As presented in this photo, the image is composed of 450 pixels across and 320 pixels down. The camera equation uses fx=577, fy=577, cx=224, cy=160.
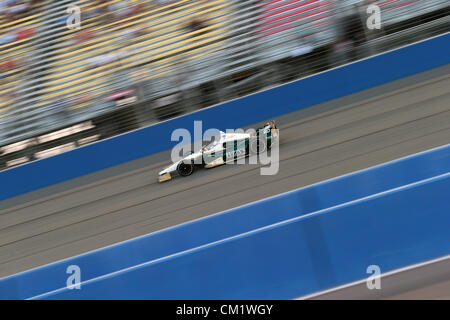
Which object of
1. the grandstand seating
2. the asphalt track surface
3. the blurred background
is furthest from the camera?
the grandstand seating

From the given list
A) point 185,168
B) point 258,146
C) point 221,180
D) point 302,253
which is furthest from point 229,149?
point 302,253

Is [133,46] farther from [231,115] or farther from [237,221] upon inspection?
[237,221]

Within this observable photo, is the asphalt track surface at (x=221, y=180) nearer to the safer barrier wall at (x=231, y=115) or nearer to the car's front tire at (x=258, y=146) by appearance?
the safer barrier wall at (x=231, y=115)

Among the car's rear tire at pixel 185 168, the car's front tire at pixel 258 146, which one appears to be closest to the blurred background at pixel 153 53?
the car's rear tire at pixel 185 168

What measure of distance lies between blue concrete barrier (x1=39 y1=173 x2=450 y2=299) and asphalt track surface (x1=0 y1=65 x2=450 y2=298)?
3406 mm

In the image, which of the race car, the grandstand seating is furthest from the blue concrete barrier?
the grandstand seating

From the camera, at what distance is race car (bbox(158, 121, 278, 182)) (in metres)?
9.67

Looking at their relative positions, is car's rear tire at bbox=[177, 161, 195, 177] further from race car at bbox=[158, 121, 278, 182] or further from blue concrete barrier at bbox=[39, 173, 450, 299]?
blue concrete barrier at bbox=[39, 173, 450, 299]

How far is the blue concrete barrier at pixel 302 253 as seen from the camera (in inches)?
194

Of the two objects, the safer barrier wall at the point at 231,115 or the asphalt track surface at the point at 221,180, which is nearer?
the asphalt track surface at the point at 221,180

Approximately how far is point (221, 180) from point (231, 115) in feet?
7.36

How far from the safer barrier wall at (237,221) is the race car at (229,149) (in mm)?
4467

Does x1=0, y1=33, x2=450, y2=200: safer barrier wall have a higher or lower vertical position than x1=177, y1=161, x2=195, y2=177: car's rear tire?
higher
